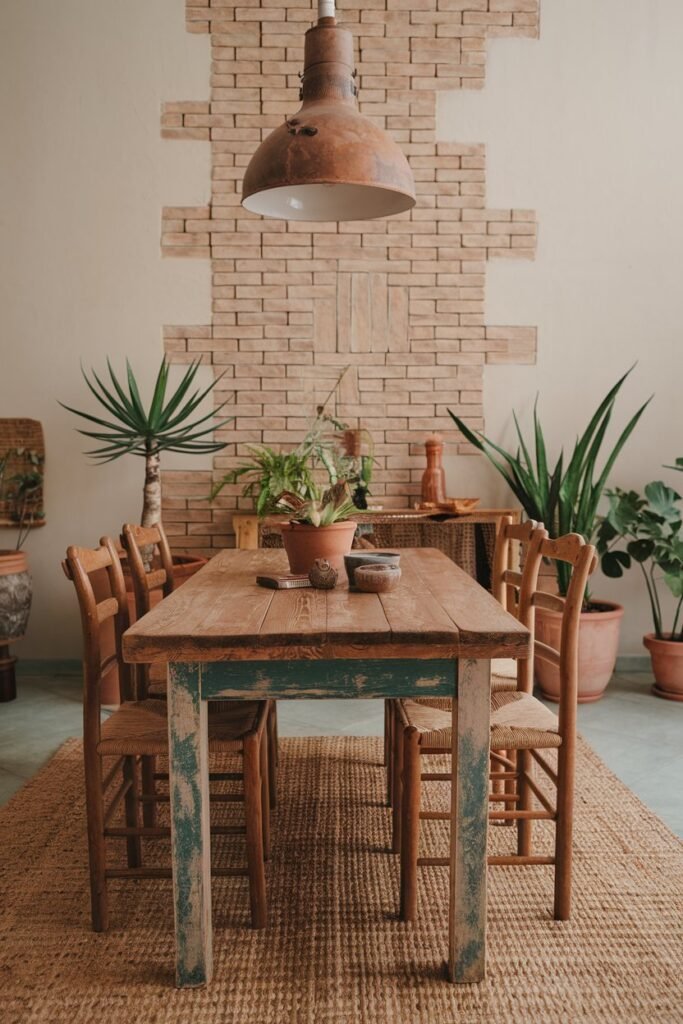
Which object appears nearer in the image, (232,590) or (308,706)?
(232,590)

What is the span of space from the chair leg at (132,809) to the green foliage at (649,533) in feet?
8.91

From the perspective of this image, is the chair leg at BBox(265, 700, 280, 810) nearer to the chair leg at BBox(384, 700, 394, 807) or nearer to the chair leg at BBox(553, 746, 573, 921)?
the chair leg at BBox(384, 700, 394, 807)

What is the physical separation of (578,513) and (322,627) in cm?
278

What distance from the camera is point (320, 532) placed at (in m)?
2.51

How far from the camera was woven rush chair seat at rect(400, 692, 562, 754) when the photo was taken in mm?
2254

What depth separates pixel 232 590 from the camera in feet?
7.93

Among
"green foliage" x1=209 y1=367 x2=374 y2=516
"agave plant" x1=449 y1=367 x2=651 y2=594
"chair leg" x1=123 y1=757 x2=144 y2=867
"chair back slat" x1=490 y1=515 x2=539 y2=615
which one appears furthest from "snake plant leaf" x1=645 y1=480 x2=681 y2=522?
"chair leg" x1=123 y1=757 x2=144 y2=867

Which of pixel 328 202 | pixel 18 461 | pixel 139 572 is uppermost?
pixel 328 202

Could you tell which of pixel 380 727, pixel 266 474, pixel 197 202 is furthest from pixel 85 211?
pixel 380 727

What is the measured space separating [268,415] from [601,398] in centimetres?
185

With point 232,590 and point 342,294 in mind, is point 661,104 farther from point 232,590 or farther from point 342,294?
point 232,590

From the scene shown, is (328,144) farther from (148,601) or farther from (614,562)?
(614,562)

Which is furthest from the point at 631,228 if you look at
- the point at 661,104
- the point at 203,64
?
the point at 203,64

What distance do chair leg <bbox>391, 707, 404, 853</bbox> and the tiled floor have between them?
929 millimetres
